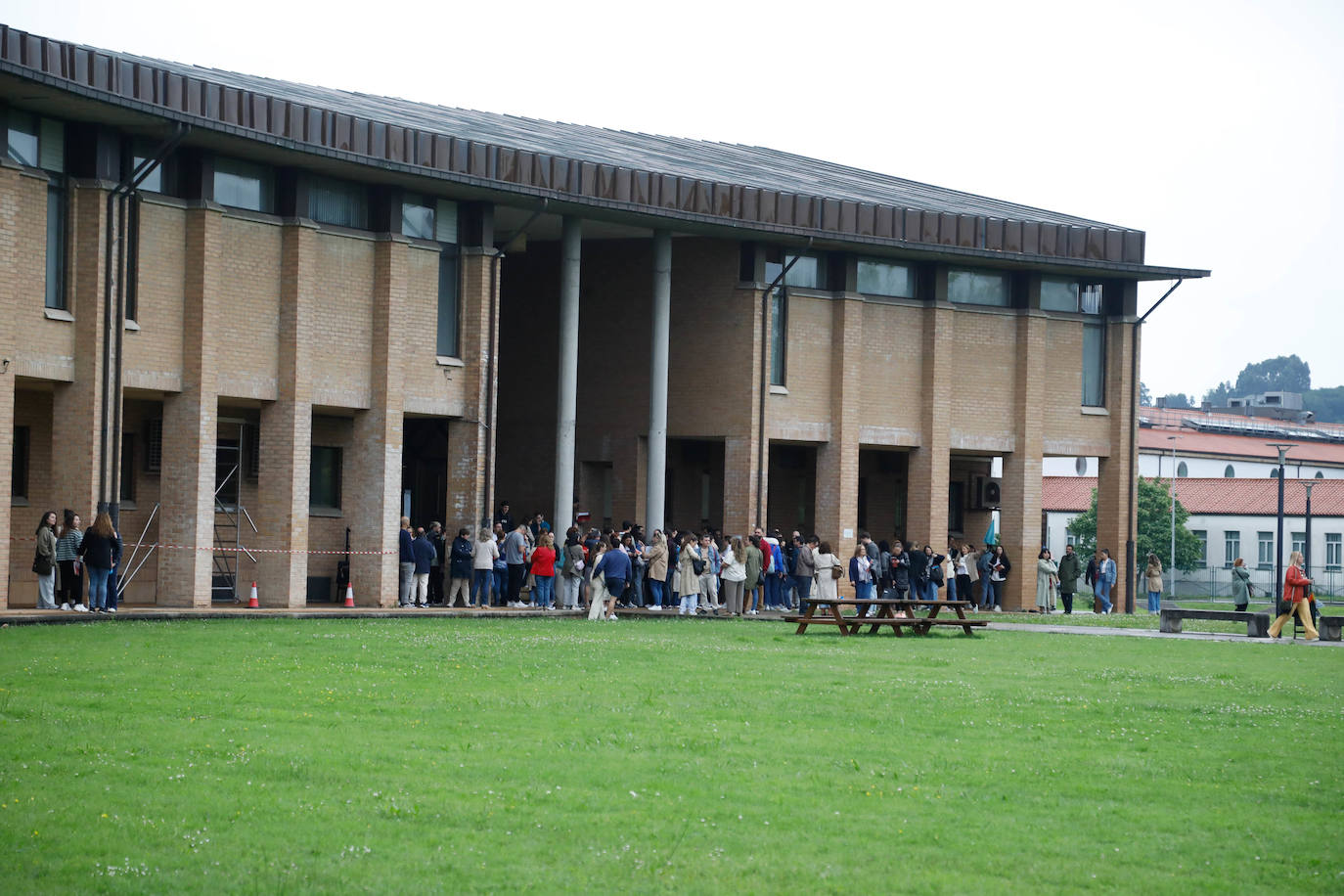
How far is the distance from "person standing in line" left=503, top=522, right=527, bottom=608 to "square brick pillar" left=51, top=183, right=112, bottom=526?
26.7ft

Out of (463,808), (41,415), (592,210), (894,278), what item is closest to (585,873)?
(463,808)

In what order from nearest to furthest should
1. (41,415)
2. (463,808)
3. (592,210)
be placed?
(463,808) < (41,415) < (592,210)

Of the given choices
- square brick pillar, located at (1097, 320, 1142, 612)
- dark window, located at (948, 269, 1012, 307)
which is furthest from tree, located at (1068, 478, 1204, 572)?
dark window, located at (948, 269, 1012, 307)

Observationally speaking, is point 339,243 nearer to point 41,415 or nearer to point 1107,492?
point 41,415

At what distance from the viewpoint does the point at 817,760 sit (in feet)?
38.9

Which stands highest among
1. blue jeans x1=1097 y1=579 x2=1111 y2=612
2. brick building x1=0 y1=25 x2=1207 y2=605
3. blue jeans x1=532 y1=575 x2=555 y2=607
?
brick building x1=0 y1=25 x2=1207 y2=605

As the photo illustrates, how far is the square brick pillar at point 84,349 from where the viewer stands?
24.3 m

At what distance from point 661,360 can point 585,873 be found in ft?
83.3

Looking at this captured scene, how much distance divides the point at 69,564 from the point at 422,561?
6533mm

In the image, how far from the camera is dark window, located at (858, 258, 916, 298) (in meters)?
36.6

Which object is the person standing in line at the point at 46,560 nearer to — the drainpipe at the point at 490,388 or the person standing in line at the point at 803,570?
the drainpipe at the point at 490,388

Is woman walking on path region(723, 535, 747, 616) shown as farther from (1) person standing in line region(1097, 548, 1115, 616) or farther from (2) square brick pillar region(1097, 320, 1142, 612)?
(2) square brick pillar region(1097, 320, 1142, 612)

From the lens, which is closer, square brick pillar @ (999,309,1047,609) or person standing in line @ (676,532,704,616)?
person standing in line @ (676,532,704,616)

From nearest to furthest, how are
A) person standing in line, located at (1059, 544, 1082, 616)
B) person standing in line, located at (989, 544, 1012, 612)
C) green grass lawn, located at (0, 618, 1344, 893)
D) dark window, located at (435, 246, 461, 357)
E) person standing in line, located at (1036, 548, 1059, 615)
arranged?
green grass lawn, located at (0, 618, 1344, 893) → dark window, located at (435, 246, 461, 357) → person standing in line, located at (989, 544, 1012, 612) → person standing in line, located at (1059, 544, 1082, 616) → person standing in line, located at (1036, 548, 1059, 615)
